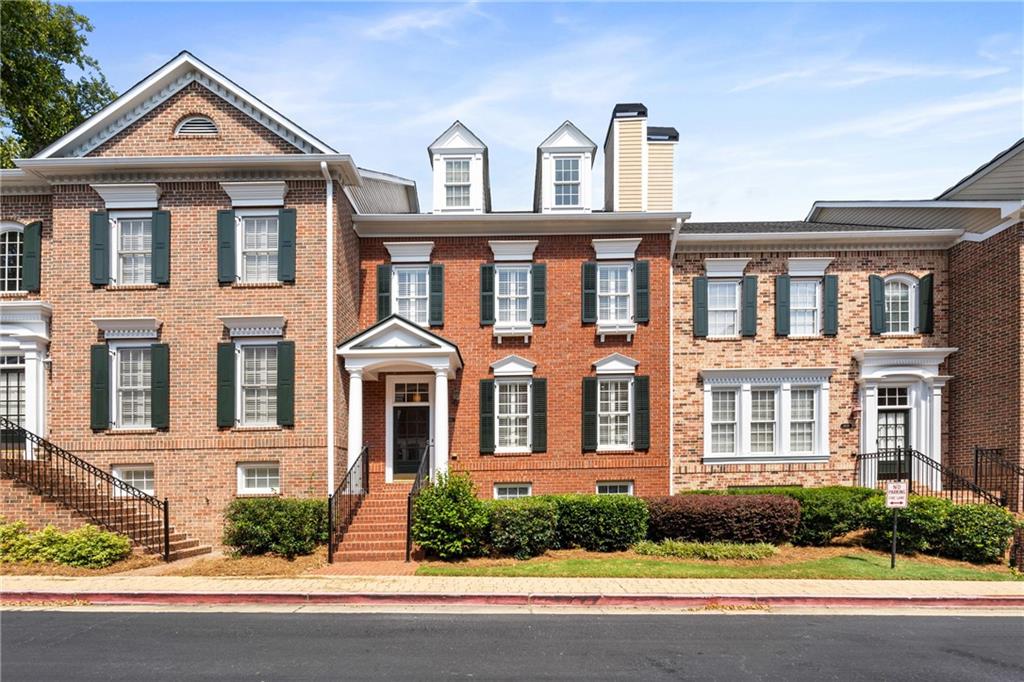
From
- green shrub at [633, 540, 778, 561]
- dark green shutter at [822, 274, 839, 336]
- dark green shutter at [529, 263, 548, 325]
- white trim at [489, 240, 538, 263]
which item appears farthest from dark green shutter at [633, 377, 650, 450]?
dark green shutter at [822, 274, 839, 336]

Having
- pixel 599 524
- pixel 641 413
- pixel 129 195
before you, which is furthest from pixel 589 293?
pixel 129 195

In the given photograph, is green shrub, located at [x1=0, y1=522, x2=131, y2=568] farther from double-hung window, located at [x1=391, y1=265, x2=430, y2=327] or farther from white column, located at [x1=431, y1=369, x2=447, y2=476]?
double-hung window, located at [x1=391, y1=265, x2=430, y2=327]

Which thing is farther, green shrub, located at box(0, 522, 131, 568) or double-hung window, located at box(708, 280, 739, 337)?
double-hung window, located at box(708, 280, 739, 337)

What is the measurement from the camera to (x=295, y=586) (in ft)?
44.5

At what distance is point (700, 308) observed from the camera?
21250mm

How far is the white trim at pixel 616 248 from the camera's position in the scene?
20594 mm

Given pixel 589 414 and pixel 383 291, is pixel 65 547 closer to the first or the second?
pixel 383 291

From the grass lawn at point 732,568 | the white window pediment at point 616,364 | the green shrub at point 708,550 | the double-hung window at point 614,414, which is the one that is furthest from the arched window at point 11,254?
the green shrub at point 708,550

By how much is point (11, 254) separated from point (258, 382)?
707 centimetres

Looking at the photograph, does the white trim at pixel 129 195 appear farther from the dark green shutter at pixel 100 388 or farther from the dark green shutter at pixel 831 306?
the dark green shutter at pixel 831 306

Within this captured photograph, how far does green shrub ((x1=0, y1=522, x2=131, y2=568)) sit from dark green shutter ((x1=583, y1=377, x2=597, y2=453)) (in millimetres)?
10493

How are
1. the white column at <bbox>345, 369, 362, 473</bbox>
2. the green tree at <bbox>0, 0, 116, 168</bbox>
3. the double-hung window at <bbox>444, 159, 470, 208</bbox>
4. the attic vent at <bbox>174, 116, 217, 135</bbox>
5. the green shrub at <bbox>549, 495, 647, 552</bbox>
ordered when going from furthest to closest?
the green tree at <bbox>0, 0, 116, 168</bbox>
the double-hung window at <bbox>444, 159, 470, 208</bbox>
the attic vent at <bbox>174, 116, 217, 135</bbox>
the white column at <bbox>345, 369, 362, 473</bbox>
the green shrub at <bbox>549, 495, 647, 552</bbox>

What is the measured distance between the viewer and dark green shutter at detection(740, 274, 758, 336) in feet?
69.7

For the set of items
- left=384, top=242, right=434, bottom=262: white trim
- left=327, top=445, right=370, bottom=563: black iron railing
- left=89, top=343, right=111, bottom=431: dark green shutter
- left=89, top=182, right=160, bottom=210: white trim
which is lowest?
left=327, top=445, right=370, bottom=563: black iron railing
